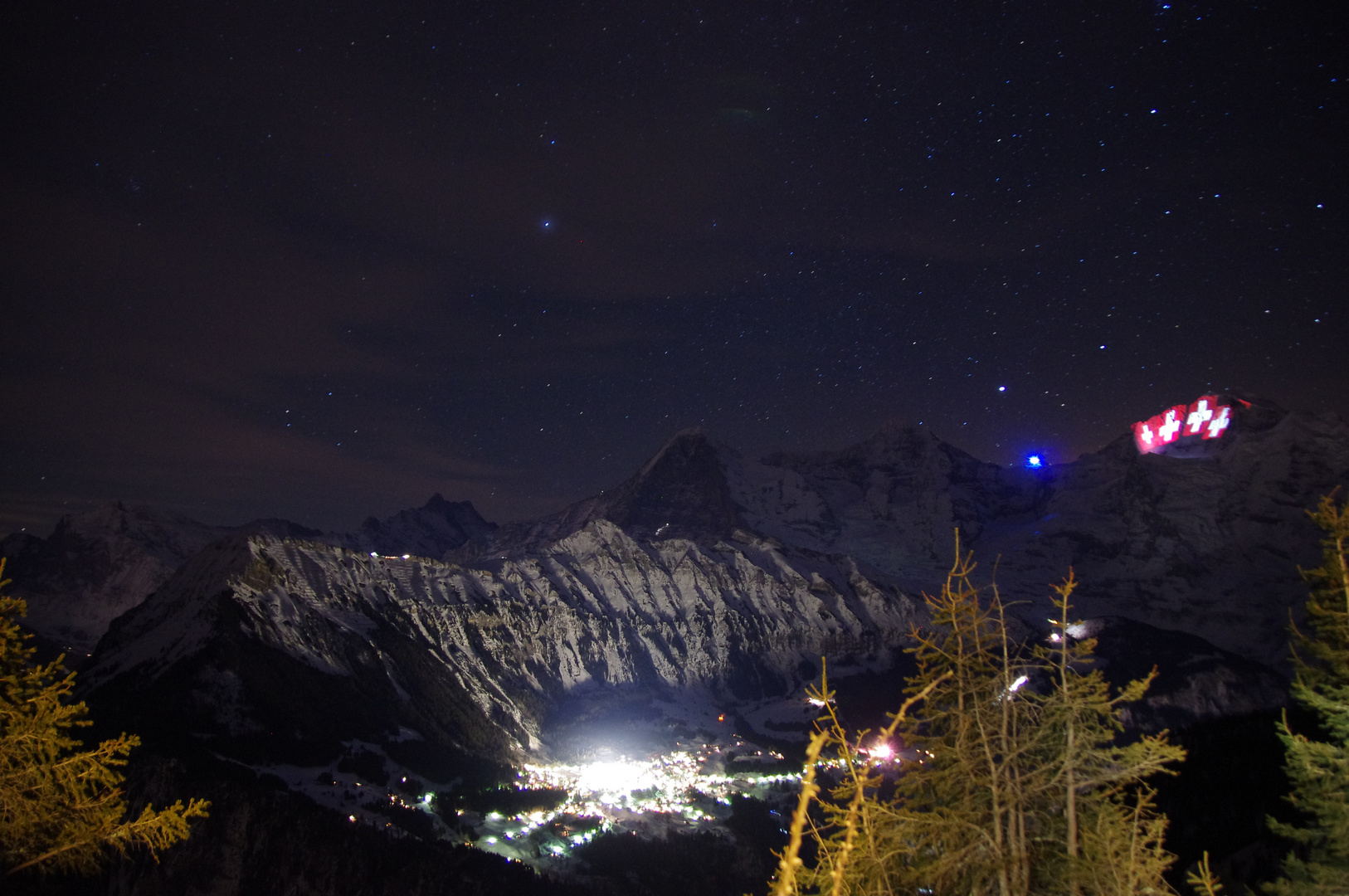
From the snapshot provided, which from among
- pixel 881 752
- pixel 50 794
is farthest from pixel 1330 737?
pixel 50 794

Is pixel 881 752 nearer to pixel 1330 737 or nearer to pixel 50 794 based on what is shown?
pixel 50 794

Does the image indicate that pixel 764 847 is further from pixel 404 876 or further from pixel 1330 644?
pixel 1330 644

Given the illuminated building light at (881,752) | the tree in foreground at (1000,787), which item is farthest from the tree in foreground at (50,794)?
the tree in foreground at (1000,787)

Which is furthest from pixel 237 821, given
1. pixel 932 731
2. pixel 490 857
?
pixel 932 731

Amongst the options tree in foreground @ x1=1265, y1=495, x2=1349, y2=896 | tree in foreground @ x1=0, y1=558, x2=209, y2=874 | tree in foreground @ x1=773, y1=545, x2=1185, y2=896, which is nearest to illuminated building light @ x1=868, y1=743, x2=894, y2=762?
tree in foreground @ x1=773, y1=545, x2=1185, y2=896

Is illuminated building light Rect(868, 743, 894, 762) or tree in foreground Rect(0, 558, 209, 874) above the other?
illuminated building light Rect(868, 743, 894, 762)

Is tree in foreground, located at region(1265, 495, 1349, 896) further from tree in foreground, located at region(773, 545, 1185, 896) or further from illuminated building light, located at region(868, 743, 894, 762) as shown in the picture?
illuminated building light, located at region(868, 743, 894, 762)
